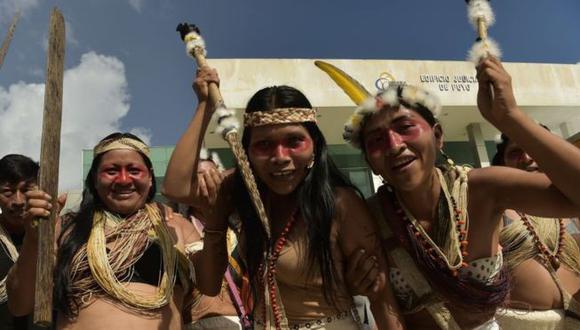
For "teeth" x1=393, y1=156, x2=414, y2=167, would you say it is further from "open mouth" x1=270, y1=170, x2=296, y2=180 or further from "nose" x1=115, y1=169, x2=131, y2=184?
"nose" x1=115, y1=169, x2=131, y2=184

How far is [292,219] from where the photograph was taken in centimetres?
226

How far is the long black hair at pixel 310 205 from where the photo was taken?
2.15m

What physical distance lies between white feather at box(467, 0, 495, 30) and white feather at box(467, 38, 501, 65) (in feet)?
0.37

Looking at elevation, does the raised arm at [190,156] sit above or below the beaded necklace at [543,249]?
above

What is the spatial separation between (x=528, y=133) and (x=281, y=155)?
1051mm

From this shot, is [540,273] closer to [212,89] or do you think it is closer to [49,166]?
[212,89]

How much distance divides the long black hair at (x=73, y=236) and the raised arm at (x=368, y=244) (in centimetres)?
143

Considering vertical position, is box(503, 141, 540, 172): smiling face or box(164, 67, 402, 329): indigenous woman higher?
box(503, 141, 540, 172): smiling face

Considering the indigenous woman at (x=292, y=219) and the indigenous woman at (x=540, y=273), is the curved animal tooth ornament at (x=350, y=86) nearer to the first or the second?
the indigenous woman at (x=292, y=219)

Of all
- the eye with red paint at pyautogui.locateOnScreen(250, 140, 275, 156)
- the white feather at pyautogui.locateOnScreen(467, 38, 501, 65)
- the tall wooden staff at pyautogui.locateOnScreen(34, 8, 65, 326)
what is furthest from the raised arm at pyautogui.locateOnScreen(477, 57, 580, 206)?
the tall wooden staff at pyautogui.locateOnScreen(34, 8, 65, 326)

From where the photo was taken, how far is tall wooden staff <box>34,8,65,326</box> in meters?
1.81

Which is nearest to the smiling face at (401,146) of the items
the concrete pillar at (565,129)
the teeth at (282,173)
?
the teeth at (282,173)

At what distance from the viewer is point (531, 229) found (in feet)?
9.18

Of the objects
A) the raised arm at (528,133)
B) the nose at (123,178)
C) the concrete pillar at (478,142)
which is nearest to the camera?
the raised arm at (528,133)
